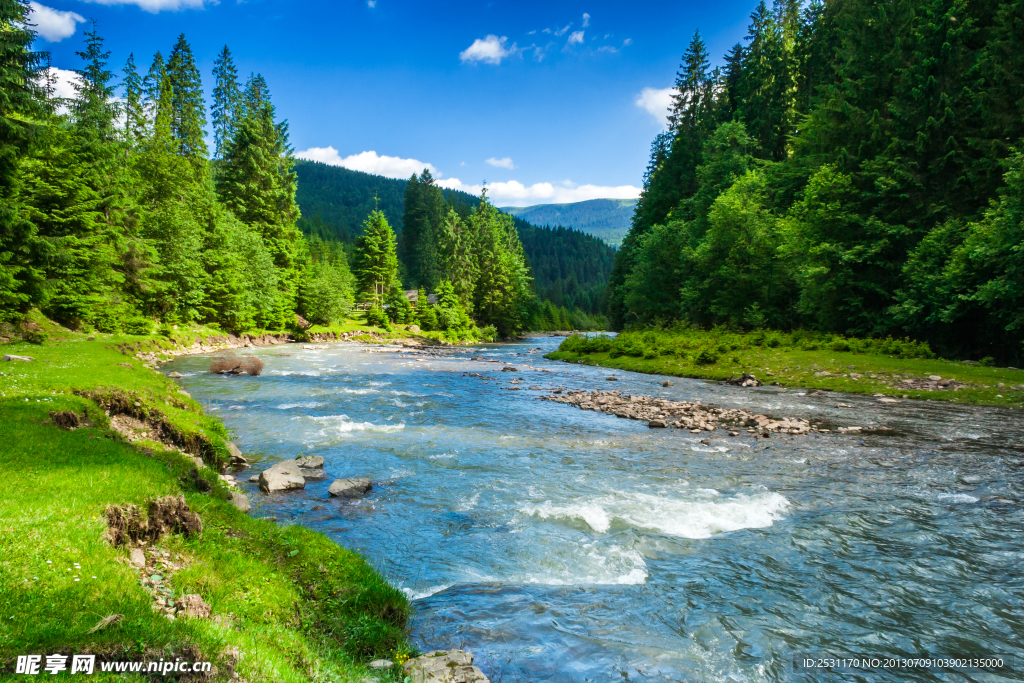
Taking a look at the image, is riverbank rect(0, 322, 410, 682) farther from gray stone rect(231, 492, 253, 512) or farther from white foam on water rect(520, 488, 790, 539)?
white foam on water rect(520, 488, 790, 539)

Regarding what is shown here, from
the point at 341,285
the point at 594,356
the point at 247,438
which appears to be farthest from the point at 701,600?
the point at 341,285

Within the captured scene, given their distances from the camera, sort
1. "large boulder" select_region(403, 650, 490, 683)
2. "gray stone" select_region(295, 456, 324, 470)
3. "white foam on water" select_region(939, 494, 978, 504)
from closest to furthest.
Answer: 1. "large boulder" select_region(403, 650, 490, 683)
2. "white foam on water" select_region(939, 494, 978, 504)
3. "gray stone" select_region(295, 456, 324, 470)

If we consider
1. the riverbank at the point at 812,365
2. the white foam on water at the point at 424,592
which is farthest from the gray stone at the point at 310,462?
the riverbank at the point at 812,365

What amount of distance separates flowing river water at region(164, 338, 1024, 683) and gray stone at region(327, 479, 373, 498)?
14.2 inches

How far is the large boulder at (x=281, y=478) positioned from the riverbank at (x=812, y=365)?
2541 cm

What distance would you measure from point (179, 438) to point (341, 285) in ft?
204

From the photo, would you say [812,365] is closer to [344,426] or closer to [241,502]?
[344,426]

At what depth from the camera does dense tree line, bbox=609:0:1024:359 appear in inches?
1046

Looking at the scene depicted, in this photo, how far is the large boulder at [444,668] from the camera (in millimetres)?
5062

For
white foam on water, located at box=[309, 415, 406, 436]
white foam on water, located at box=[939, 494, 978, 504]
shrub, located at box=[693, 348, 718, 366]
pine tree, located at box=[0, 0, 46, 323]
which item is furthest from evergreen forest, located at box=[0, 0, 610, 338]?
shrub, located at box=[693, 348, 718, 366]

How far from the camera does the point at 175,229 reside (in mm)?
42531

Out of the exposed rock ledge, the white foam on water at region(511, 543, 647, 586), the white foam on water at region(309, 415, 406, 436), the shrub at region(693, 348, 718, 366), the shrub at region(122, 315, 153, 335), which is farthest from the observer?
the shrub at region(122, 315, 153, 335)

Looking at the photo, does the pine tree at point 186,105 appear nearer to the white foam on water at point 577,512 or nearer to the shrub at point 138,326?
the shrub at point 138,326

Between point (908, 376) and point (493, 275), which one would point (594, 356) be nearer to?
point (908, 376)
